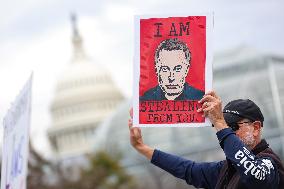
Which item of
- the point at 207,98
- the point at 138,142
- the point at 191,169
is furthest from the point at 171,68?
the point at 138,142

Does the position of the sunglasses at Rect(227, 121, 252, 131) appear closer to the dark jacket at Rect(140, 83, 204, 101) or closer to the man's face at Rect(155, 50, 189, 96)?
the dark jacket at Rect(140, 83, 204, 101)

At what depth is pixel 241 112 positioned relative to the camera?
5172 millimetres

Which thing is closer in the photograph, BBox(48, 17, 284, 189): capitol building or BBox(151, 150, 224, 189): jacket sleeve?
BBox(151, 150, 224, 189): jacket sleeve

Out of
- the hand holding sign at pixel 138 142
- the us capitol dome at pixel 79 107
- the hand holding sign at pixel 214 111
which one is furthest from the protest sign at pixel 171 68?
the us capitol dome at pixel 79 107

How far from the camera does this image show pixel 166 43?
5.45 meters

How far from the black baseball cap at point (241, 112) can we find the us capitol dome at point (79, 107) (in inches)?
3828

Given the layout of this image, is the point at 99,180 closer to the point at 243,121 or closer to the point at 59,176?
the point at 59,176

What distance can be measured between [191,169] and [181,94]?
1.78 feet

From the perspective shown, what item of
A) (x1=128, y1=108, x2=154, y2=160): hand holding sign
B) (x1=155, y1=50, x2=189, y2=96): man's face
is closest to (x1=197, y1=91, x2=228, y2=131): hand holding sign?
(x1=155, y1=50, x2=189, y2=96): man's face

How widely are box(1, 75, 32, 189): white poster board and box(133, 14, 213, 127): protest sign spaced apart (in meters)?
1.51

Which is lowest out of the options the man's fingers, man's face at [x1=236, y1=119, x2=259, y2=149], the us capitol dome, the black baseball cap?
the us capitol dome

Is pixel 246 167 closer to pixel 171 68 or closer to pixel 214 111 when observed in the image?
pixel 214 111

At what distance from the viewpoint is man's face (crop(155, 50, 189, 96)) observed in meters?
5.39

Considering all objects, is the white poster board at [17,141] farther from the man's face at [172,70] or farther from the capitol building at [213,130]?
the capitol building at [213,130]
